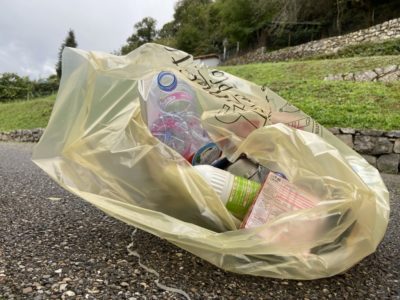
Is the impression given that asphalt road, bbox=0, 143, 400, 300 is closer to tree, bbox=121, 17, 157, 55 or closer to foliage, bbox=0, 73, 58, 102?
foliage, bbox=0, 73, 58, 102

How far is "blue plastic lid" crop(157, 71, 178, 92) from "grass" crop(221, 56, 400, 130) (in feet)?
12.7

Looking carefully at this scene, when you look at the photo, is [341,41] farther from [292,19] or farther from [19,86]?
[19,86]

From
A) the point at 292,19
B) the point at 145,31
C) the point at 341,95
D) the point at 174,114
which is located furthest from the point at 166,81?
the point at 145,31

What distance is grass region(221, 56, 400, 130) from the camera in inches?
197

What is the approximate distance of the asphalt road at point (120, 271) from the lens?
1.07m

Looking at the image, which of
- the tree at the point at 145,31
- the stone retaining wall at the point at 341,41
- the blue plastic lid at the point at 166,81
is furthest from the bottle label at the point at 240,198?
the tree at the point at 145,31

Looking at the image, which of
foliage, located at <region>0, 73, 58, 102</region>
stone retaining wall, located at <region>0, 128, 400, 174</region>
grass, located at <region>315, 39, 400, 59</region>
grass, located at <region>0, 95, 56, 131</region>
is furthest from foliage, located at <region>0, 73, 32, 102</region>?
stone retaining wall, located at <region>0, 128, 400, 174</region>

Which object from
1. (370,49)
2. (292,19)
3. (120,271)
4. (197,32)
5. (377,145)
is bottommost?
(377,145)

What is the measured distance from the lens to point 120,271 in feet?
3.85

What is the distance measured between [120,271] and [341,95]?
5467 millimetres

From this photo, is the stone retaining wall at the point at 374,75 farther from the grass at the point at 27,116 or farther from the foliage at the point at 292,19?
the foliage at the point at 292,19

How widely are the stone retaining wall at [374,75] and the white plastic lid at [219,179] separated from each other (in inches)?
281

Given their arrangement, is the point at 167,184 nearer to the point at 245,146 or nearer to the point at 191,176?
the point at 191,176

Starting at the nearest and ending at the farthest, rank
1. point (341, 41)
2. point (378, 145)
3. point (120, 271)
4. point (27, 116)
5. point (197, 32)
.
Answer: point (120, 271)
point (378, 145)
point (27, 116)
point (341, 41)
point (197, 32)
